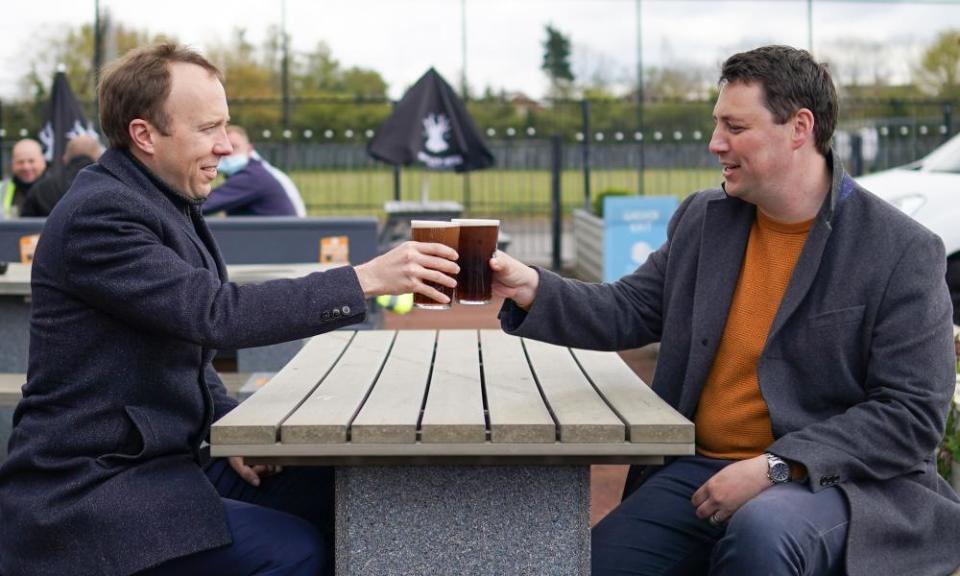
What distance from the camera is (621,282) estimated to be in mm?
3246

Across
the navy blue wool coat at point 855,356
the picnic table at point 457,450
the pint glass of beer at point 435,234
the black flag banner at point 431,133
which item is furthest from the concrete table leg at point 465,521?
the black flag banner at point 431,133

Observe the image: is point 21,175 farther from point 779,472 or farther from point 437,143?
point 779,472

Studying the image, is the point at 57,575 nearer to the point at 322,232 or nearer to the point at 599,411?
the point at 599,411

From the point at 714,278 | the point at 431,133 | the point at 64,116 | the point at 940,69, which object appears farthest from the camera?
the point at 940,69

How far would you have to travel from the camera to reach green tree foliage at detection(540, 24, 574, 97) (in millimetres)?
19516

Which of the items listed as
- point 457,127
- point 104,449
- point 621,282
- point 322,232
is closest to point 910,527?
point 621,282

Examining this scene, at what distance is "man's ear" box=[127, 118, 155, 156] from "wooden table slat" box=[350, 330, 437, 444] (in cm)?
78

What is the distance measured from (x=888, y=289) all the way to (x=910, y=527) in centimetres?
55

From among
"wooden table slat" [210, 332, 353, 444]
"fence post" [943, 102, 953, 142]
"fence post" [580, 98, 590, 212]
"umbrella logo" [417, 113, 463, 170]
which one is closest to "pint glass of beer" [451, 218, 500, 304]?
"wooden table slat" [210, 332, 353, 444]

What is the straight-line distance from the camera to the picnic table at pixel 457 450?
2.34 meters

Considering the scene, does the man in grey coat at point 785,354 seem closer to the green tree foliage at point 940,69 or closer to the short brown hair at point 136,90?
the short brown hair at point 136,90

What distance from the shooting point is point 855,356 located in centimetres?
274

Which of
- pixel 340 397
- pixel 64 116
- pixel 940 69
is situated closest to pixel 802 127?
pixel 340 397

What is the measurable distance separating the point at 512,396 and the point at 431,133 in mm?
9848
